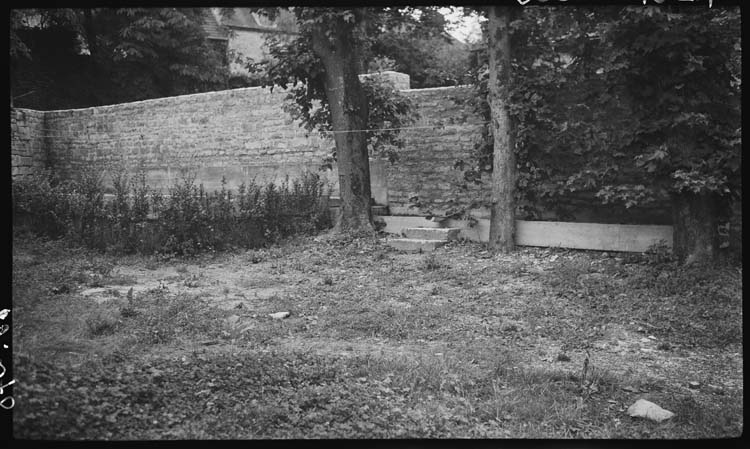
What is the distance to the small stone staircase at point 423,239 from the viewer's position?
10156 millimetres

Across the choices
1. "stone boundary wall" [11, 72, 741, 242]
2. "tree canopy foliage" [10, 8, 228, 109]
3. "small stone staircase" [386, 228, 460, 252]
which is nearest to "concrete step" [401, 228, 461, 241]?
"small stone staircase" [386, 228, 460, 252]

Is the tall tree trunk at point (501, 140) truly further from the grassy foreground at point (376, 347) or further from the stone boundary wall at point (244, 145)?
the stone boundary wall at point (244, 145)

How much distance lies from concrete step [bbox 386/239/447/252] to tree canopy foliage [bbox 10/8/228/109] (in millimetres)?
10168

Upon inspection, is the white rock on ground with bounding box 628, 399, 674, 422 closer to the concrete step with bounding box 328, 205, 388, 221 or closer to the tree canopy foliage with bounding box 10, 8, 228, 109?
the concrete step with bounding box 328, 205, 388, 221

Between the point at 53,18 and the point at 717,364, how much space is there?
15386mm

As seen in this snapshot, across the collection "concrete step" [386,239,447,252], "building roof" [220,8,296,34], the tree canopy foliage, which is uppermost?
"building roof" [220,8,296,34]

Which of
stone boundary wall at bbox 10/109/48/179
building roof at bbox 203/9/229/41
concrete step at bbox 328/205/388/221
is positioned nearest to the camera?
concrete step at bbox 328/205/388/221

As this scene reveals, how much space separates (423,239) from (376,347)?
480cm

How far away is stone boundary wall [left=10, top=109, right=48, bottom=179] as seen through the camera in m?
16.5

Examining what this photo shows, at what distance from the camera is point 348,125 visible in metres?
11.0

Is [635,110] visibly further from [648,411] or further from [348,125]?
[648,411]

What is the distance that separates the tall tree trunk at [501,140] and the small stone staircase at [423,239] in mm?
792

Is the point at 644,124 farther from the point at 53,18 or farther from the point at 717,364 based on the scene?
the point at 53,18

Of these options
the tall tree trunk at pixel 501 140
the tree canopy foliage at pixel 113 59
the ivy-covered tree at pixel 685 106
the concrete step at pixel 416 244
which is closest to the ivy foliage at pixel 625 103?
the ivy-covered tree at pixel 685 106
